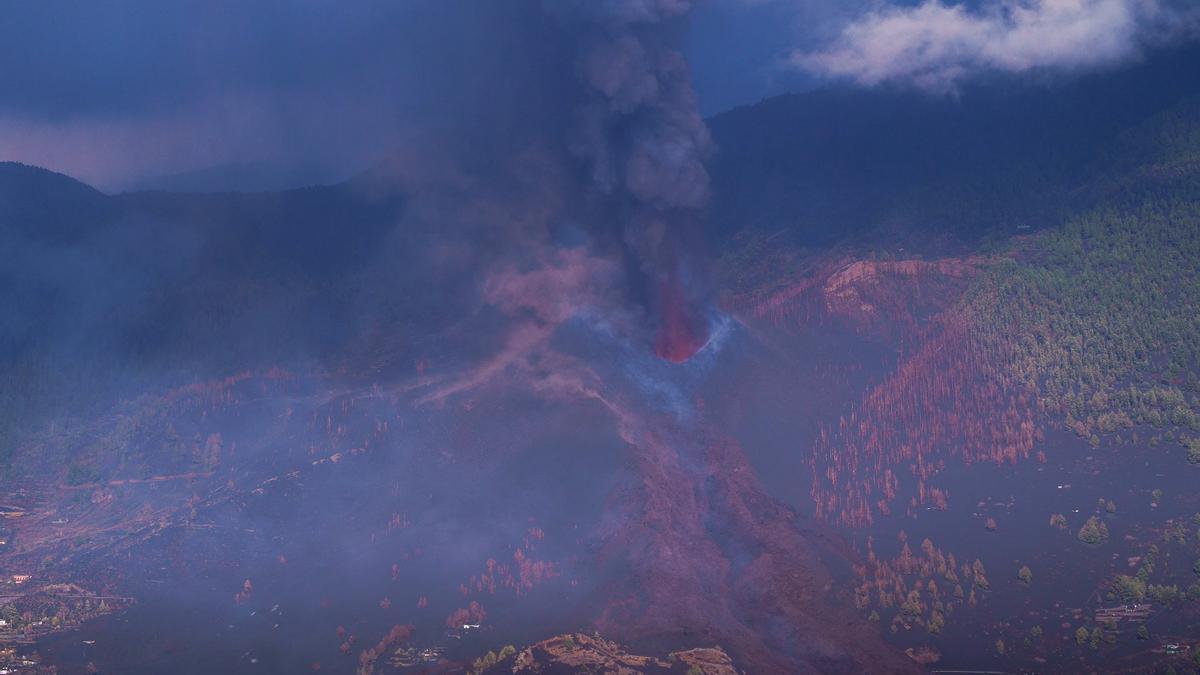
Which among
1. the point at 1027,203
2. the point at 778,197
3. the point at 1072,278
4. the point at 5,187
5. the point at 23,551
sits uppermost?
the point at 5,187

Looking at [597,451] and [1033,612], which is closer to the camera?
[1033,612]

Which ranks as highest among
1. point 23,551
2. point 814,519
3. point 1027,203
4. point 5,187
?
point 5,187

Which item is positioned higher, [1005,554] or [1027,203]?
[1027,203]

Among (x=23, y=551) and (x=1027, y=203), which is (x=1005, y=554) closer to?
(x=1027, y=203)

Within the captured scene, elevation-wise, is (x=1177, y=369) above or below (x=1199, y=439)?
above

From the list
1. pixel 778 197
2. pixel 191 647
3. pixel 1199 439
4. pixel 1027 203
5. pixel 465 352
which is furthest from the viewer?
pixel 778 197

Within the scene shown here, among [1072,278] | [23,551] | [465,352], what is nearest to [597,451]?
[465,352]

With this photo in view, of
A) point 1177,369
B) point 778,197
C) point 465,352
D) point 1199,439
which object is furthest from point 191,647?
point 778,197

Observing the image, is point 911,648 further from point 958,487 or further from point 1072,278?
point 1072,278

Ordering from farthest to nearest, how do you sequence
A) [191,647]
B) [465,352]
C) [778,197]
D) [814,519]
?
1. [778,197]
2. [465,352]
3. [814,519]
4. [191,647]
